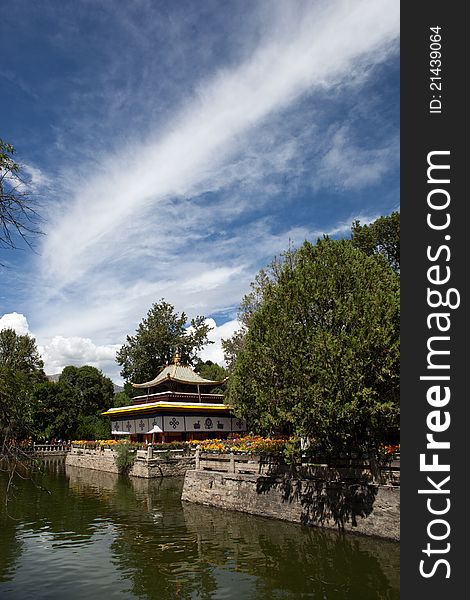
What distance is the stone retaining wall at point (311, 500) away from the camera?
631 inches

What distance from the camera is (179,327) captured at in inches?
2672

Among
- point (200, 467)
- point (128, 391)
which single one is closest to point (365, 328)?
point (200, 467)

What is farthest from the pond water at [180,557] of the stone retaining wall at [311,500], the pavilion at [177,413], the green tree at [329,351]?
the pavilion at [177,413]

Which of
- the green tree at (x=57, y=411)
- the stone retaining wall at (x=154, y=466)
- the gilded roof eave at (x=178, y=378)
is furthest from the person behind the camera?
the green tree at (x=57, y=411)

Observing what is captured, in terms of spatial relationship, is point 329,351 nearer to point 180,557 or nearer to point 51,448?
point 180,557

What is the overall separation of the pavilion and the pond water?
19099mm

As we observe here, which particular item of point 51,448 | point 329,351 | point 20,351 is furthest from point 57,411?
point 329,351

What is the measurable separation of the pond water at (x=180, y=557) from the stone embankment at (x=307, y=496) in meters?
0.53

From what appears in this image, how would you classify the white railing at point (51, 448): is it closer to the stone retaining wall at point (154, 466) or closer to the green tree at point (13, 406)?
the stone retaining wall at point (154, 466)

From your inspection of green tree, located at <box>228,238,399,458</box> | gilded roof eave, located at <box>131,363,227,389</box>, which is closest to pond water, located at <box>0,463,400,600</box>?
green tree, located at <box>228,238,399,458</box>

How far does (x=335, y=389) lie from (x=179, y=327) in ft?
174

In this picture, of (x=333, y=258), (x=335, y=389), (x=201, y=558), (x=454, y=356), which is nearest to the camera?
(x=454, y=356)

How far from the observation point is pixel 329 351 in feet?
53.6

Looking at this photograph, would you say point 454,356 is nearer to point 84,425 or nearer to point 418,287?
point 418,287
